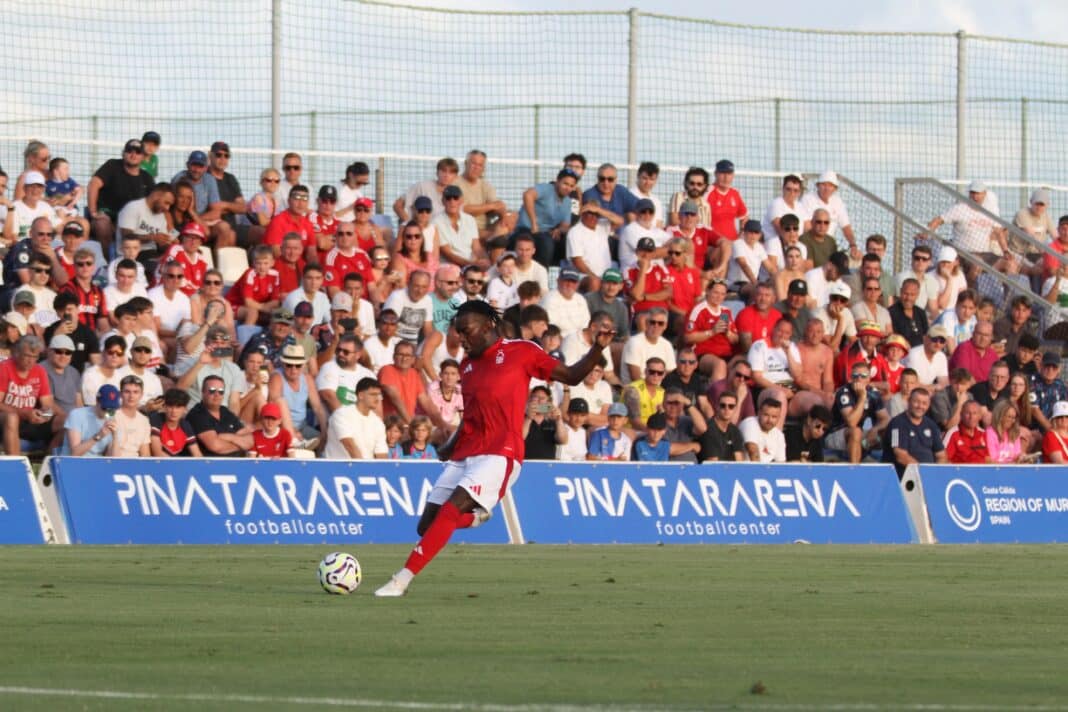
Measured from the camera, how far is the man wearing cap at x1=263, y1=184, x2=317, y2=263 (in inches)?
985

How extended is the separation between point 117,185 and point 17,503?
243 inches

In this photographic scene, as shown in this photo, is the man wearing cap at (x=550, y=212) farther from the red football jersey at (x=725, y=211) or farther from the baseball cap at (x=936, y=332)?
the baseball cap at (x=936, y=332)

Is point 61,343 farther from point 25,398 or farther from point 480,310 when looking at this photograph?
point 480,310

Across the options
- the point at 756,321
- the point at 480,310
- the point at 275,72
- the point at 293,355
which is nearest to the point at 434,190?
the point at 275,72

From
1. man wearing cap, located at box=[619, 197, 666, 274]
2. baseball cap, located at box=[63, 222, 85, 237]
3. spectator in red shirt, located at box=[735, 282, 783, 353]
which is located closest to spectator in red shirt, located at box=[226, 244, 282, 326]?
baseball cap, located at box=[63, 222, 85, 237]

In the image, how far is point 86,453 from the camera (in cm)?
2031

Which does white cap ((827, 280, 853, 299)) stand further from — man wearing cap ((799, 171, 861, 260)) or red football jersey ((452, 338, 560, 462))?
red football jersey ((452, 338, 560, 462))

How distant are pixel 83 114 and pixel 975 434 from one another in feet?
39.8

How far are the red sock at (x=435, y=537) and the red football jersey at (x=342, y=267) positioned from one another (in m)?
11.4

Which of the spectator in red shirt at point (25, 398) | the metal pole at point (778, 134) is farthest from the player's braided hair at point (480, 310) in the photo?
the metal pole at point (778, 134)

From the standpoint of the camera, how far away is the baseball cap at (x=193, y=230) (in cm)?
2352

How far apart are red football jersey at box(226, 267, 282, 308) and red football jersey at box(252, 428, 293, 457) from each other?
2.82 meters

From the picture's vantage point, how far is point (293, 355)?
72.6 ft

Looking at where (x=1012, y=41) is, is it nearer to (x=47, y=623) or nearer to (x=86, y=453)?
(x=86, y=453)
